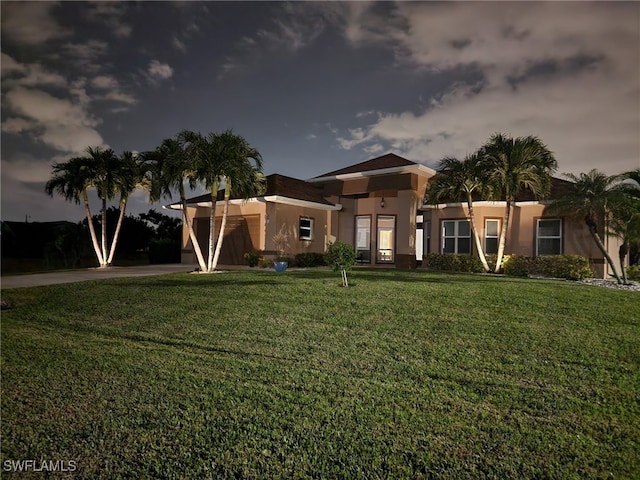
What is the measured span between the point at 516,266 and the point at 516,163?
169 inches

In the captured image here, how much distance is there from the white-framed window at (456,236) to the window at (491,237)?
0.78m

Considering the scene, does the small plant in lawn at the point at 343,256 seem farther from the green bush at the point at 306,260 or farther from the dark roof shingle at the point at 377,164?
the dark roof shingle at the point at 377,164

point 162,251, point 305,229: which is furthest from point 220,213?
point 162,251

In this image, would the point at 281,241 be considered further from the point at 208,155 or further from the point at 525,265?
the point at 525,265

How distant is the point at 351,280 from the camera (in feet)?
42.2

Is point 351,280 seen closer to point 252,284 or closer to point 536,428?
point 252,284

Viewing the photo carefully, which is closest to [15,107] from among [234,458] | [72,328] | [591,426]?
[72,328]

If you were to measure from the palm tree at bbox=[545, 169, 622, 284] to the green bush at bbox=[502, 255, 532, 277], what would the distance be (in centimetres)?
242

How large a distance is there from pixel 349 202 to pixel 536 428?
64.1ft

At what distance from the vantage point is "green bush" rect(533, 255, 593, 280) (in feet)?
52.4

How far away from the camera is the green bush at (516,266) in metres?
16.7

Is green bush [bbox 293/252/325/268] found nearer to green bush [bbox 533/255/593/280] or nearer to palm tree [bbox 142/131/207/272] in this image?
palm tree [bbox 142/131/207/272]

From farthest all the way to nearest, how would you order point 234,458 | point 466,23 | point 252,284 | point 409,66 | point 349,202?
point 349,202 < point 409,66 < point 252,284 < point 466,23 < point 234,458

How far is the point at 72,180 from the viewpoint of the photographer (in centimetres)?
2003
